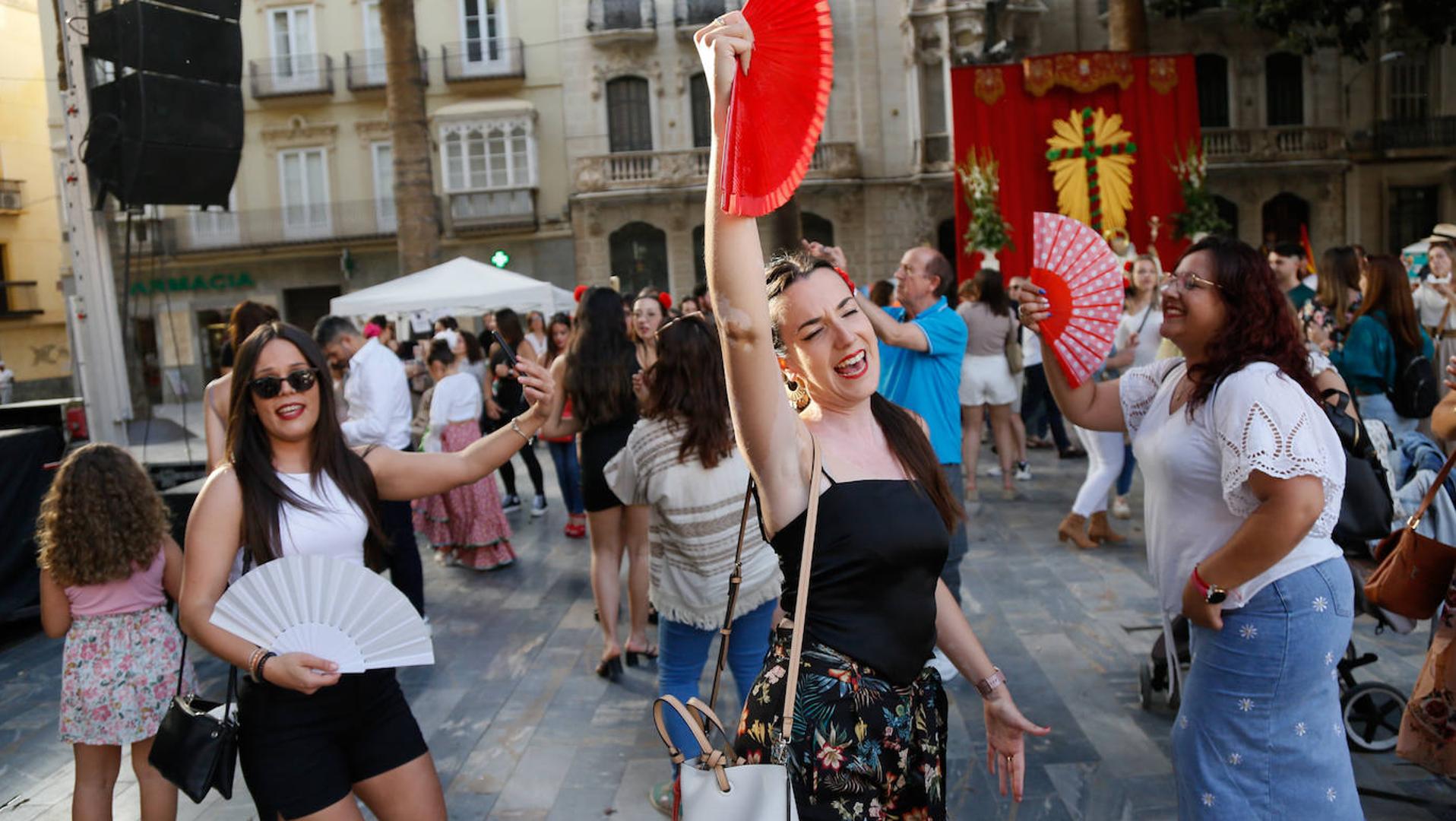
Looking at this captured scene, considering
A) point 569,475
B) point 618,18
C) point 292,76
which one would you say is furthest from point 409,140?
point 292,76

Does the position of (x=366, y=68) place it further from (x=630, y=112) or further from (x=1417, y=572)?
(x=1417, y=572)

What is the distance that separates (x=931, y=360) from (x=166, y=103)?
454 cm

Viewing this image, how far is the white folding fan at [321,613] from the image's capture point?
243 centimetres

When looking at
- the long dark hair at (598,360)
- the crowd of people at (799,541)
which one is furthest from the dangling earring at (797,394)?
the long dark hair at (598,360)

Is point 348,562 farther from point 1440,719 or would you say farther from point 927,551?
point 1440,719

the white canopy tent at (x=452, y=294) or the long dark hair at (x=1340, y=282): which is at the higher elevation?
the white canopy tent at (x=452, y=294)

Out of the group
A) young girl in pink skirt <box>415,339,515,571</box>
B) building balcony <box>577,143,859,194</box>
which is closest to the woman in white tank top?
young girl in pink skirt <box>415,339,515,571</box>

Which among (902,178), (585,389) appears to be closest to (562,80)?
(902,178)

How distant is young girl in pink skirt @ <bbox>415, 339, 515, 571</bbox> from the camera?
7.36 metres

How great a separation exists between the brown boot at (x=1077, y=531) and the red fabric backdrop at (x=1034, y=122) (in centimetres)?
1006

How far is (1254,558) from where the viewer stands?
92.7 inches

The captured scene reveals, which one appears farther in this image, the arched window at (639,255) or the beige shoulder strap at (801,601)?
the arched window at (639,255)

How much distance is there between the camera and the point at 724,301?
1.78 m

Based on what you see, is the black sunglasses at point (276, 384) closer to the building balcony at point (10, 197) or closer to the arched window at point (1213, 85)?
the arched window at point (1213, 85)
